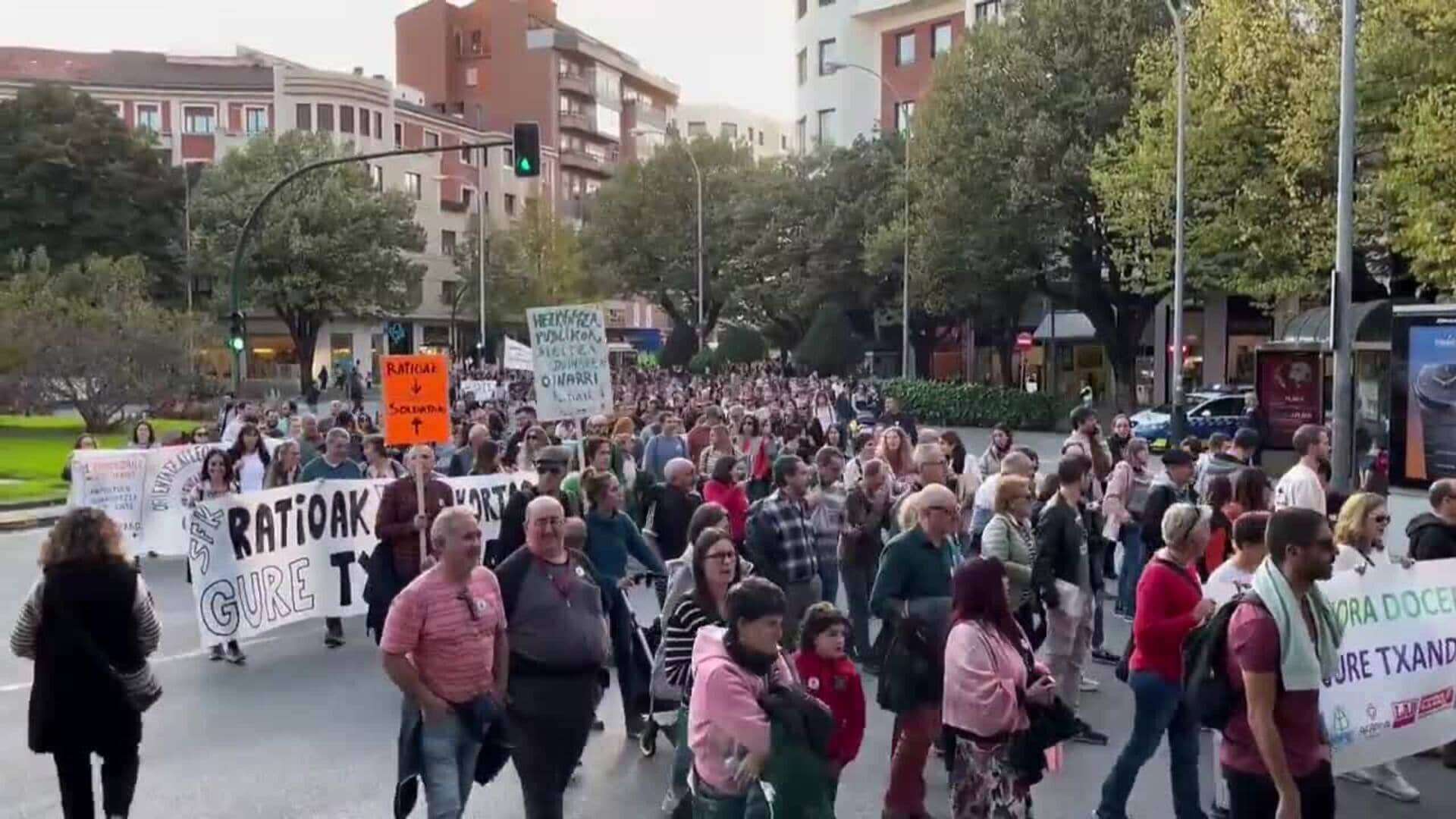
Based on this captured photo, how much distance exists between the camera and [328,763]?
8.01 m

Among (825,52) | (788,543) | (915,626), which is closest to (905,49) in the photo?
(825,52)

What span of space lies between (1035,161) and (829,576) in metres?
31.1

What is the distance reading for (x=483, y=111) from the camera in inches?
3504

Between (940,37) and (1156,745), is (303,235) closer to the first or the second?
(940,37)

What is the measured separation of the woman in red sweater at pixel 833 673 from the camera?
16.5 ft

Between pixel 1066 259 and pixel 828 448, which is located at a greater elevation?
pixel 1066 259

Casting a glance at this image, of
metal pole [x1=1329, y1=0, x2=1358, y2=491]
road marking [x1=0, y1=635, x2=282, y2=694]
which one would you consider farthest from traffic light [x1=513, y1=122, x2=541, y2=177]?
road marking [x1=0, y1=635, x2=282, y2=694]

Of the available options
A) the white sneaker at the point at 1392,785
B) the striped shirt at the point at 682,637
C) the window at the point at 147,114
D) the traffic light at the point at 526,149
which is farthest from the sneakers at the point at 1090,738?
the window at the point at 147,114

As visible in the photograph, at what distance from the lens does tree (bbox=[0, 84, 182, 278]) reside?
187ft

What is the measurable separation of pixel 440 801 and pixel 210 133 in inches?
2847

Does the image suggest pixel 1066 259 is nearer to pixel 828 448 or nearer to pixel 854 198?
pixel 854 198

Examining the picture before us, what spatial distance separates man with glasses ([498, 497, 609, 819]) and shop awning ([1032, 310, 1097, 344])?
5221 cm

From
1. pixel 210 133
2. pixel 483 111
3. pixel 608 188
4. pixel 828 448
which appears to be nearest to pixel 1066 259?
pixel 608 188

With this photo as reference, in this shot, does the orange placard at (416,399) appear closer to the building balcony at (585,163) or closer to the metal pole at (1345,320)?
the metal pole at (1345,320)
